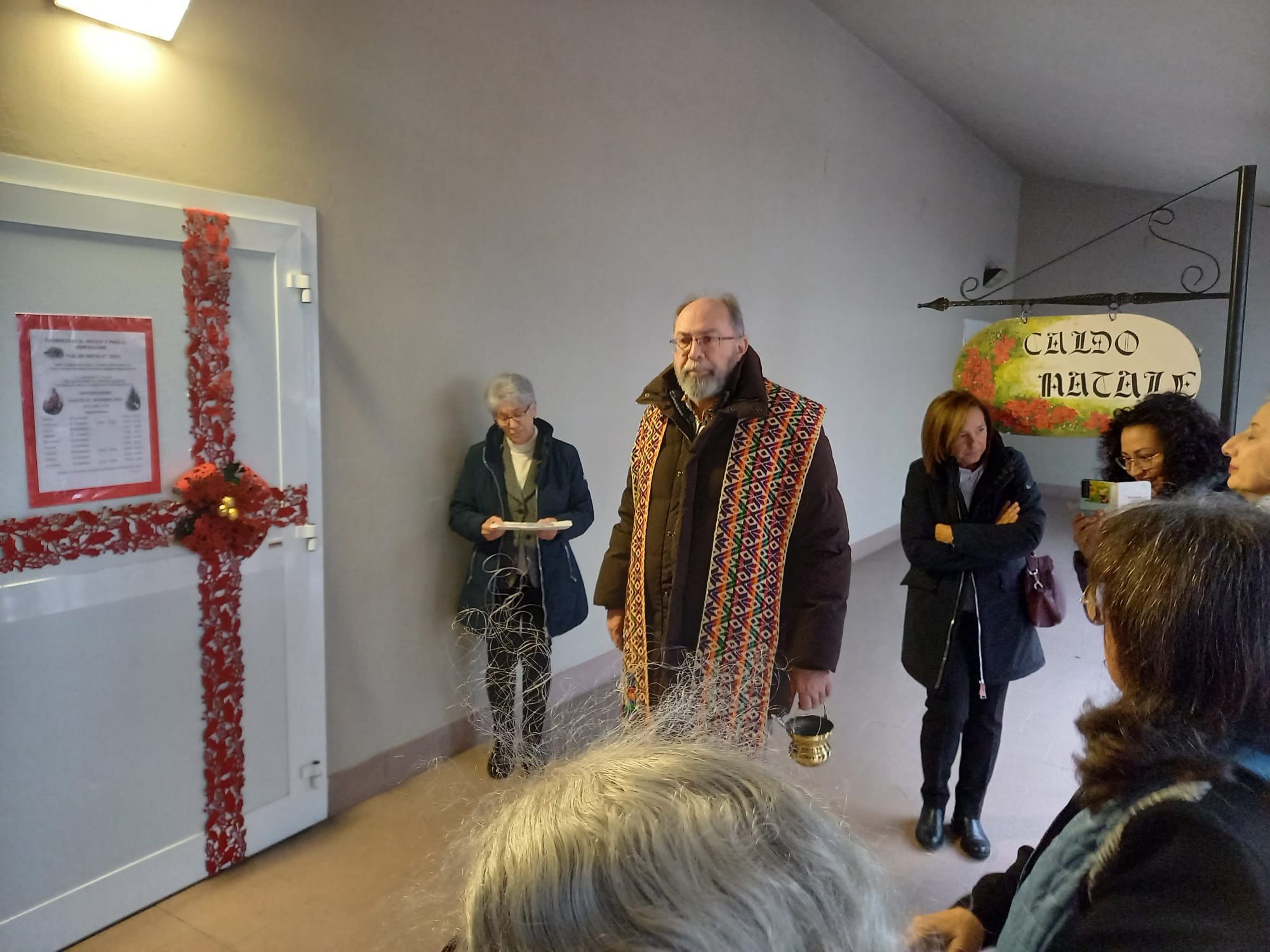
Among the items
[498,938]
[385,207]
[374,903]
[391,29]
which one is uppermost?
[391,29]

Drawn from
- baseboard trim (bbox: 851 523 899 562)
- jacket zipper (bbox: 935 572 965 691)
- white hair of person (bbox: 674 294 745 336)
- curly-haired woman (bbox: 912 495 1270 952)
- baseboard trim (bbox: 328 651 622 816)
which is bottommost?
baseboard trim (bbox: 328 651 622 816)

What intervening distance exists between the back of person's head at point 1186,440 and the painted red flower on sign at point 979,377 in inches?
27.0

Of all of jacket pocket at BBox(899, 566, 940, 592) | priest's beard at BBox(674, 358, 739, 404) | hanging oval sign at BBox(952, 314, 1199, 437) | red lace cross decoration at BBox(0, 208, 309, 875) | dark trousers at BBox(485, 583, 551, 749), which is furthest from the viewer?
dark trousers at BBox(485, 583, 551, 749)

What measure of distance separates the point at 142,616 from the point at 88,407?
1.80ft

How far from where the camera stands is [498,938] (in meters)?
0.55

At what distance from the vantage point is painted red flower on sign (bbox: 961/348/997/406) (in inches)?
111

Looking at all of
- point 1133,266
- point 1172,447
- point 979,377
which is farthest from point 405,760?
point 1133,266

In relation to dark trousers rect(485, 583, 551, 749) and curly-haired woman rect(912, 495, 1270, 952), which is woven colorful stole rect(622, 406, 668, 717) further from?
curly-haired woman rect(912, 495, 1270, 952)

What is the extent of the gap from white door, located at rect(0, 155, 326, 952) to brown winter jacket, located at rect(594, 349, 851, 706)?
1.16m

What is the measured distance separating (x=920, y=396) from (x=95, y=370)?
258 inches

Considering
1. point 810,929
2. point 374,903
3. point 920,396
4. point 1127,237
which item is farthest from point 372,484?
point 1127,237

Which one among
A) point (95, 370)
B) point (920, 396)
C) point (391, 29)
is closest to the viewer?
point (95, 370)

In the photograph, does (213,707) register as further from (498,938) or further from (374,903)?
(498,938)

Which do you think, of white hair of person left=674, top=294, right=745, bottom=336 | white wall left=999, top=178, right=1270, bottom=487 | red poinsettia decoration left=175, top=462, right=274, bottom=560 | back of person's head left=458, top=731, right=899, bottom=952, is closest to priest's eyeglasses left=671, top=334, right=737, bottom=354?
white hair of person left=674, top=294, right=745, bottom=336
